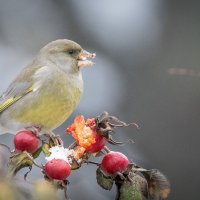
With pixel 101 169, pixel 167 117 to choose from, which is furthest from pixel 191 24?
Answer: pixel 101 169

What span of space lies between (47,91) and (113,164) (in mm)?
1983

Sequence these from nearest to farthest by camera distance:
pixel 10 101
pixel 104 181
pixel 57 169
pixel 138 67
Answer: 1. pixel 57 169
2. pixel 104 181
3. pixel 10 101
4. pixel 138 67

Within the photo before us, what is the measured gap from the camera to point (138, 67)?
→ 8031 mm

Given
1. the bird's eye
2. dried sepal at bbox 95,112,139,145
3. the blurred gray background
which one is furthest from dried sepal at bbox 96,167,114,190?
the blurred gray background

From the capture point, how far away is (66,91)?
392cm

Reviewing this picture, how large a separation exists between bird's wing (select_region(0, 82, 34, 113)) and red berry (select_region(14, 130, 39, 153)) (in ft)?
6.37

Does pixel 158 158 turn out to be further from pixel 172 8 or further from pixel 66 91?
pixel 66 91

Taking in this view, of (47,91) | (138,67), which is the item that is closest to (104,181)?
(47,91)

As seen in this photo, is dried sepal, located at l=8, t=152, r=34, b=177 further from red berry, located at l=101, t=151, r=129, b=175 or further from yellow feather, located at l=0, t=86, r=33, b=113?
yellow feather, located at l=0, t=86, r=33, b=113

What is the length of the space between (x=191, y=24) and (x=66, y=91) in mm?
4250

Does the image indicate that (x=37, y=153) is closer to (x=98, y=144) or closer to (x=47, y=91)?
(x=98, y=144)

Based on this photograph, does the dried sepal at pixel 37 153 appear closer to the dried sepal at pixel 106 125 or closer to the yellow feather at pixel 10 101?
the dried sepal at pixel 106 125

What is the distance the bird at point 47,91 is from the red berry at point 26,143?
1487mm

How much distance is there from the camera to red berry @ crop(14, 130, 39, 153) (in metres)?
2.12
